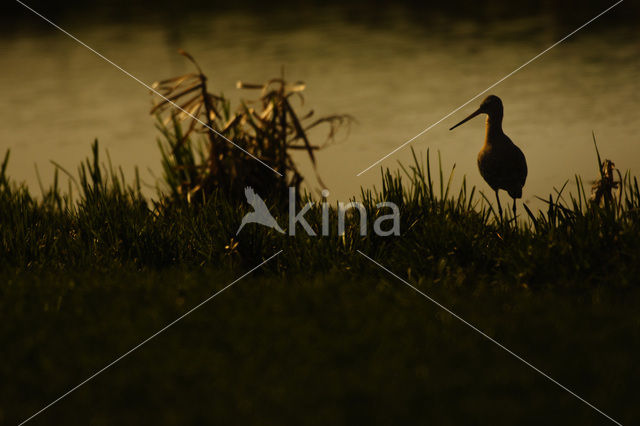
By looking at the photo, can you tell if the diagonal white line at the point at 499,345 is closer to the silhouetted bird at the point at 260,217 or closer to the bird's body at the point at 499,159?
the silhouetted bird at the point at 260,217

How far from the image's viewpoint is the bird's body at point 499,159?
456 centimetres

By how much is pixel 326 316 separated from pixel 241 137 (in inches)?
93.1

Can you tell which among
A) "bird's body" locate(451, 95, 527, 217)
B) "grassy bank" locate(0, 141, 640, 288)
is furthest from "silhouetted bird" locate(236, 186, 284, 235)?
"bird's body" locate(451, 95, 527, 217)

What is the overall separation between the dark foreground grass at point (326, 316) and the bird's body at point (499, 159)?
19 cm

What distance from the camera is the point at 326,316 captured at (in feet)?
12.3

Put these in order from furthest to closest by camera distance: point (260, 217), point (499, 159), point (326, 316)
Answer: point (260, 217)
point (499, 159)
point (326, 316)

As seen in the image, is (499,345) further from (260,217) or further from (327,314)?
(260,217)

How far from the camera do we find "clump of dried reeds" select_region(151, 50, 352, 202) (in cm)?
568

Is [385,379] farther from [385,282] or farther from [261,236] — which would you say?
[261,236]

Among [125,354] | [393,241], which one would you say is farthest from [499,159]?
[125,354]

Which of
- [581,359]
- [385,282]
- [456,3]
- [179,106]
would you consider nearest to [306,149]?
[179,106]

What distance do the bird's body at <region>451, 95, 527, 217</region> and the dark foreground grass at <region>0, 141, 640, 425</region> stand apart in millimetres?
192

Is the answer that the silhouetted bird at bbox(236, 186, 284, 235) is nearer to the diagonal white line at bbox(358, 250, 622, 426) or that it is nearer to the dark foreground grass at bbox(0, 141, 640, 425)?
the dark foreground grass at bbox(0, 141, 640, 425)

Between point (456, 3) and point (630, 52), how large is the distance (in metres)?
5.54
